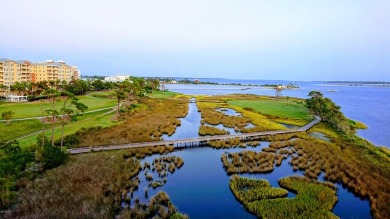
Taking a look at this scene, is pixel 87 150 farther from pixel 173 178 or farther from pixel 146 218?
pixel 146 218

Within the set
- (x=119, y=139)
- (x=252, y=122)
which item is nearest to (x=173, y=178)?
(x=119, y=139)

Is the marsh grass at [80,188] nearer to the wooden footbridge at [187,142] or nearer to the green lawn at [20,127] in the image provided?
the wooden footbridge at [187,142]

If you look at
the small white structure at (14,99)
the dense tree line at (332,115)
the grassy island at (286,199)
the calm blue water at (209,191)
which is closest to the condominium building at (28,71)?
the small white structure at (14,99)

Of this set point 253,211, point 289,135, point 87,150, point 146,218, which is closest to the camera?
point 146,218

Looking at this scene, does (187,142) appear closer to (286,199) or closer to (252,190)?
(252,190)

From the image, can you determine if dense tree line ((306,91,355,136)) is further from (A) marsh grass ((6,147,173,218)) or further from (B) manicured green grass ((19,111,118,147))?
(B) manicured green grass ((19,111,118,147))

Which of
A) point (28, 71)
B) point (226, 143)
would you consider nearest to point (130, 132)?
point (226, 143)
